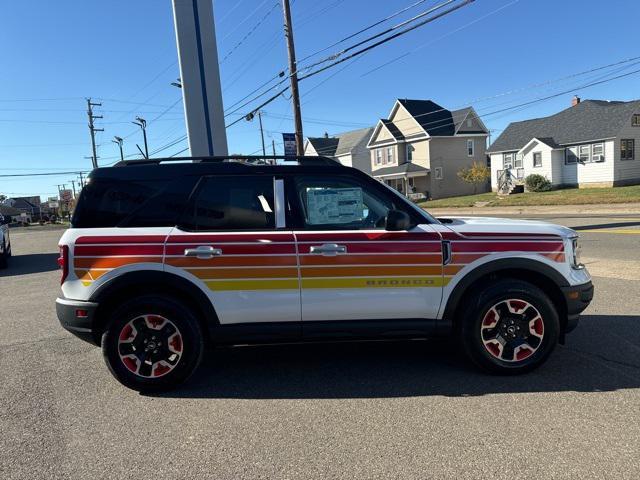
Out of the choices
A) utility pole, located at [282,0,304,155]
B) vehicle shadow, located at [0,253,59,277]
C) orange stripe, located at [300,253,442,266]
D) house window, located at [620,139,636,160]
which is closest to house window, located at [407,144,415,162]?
house window, located at [620,139,636,160]

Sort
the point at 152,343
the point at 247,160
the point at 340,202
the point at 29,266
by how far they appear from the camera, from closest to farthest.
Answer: the point at 152,343
the point at 340,202
the point at 247,160
the point at 29,266

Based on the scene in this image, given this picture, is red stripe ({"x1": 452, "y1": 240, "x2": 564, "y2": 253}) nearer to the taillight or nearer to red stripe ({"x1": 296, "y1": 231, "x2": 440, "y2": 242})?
red stripe ({"x1": 296, "y1": 231, "x2": 440, "y2": 242})

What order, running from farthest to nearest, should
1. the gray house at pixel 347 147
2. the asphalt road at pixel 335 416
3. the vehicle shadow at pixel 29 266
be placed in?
the gray house at pixel 347 147, the vehicle shadow at pixel 29 266, the asphalt road at pixel 335 416

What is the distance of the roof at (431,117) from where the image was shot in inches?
1719

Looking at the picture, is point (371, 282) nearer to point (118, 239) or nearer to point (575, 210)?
point (118, 239)

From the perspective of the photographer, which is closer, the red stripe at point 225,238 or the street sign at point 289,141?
the red stripe at point 225,238

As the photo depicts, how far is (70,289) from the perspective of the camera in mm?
3893

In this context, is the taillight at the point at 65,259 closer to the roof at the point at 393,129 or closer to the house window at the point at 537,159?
the house window at the point at 537,159

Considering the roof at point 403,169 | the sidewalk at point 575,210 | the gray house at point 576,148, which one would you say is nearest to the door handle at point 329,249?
the sidewalk at point 575,210

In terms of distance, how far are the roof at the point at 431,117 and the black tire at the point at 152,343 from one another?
138 ft

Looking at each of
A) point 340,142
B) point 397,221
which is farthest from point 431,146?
point 397,221

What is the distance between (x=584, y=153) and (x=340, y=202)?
3567 centimetres

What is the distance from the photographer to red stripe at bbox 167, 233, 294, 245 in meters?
3.85

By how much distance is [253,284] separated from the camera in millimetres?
3857
